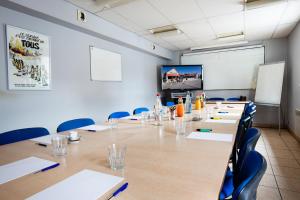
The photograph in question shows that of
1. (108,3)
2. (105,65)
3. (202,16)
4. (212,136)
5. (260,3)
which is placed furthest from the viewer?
(105,65)

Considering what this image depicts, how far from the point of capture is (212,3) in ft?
10.1

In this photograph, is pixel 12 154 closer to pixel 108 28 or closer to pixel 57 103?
pixel 57 103

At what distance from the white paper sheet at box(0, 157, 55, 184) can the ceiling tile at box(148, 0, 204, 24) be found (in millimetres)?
2771

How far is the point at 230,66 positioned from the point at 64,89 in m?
4.90

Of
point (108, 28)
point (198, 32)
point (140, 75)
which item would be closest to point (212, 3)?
point (198, 32)

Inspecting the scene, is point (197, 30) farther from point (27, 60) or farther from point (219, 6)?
point (27, 60)

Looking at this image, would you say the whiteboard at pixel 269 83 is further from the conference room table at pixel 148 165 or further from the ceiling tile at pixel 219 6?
the conference room table at pixel 148 165

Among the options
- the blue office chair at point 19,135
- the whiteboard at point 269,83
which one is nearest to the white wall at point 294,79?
the whiteboard at point 269,83

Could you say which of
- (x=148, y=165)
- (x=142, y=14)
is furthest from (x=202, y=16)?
(x=148, y=165)

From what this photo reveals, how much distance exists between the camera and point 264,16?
3.67m

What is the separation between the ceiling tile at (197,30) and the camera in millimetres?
4043

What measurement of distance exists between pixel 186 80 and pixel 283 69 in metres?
2.58

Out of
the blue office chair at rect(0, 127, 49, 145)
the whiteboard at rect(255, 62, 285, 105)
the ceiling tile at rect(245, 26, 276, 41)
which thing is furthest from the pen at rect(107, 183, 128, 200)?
the whiteboard at rect(255, 62, 285, 105)

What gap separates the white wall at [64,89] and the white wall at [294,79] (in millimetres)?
3728
